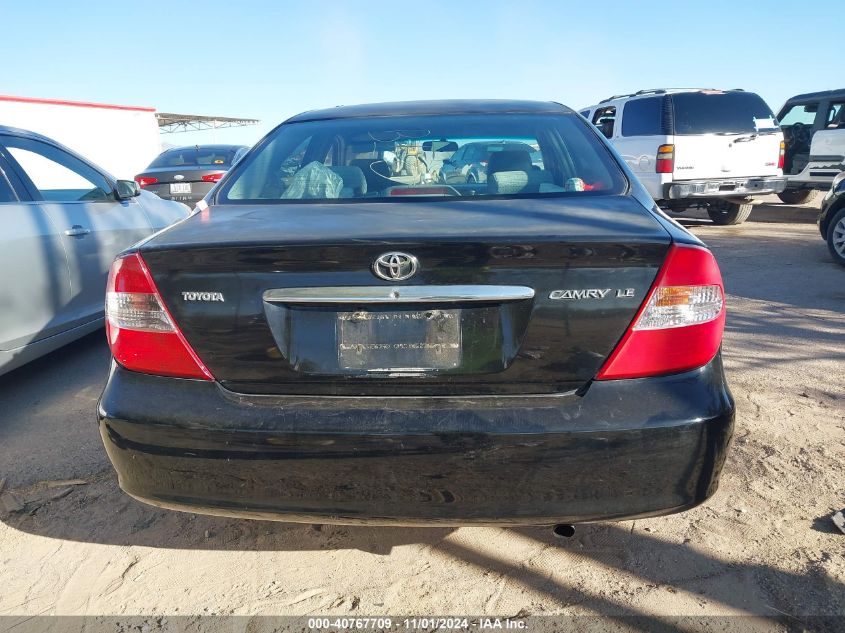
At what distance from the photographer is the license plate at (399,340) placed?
173 centimetres

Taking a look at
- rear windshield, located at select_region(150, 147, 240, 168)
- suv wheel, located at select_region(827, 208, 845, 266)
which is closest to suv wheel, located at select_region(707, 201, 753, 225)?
suv wheel, located at select_region(827, 208, 845, 266)

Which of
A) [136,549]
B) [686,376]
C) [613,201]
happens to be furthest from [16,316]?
[686,376]

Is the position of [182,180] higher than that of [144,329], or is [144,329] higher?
[144,329]

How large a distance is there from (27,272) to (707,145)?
8.74 m

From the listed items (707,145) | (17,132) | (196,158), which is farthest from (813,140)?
(17,132)

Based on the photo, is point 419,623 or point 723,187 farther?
point 723,187

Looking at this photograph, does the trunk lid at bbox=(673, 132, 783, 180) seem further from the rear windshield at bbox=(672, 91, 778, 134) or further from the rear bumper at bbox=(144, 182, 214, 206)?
the rear bumper at bbox=(144, 182, 214, 206)

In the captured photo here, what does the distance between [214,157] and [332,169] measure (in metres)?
9.46

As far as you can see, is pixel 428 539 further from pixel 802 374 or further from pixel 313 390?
pixel 802 374

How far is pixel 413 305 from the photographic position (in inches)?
67.7

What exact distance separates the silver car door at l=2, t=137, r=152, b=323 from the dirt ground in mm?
1221

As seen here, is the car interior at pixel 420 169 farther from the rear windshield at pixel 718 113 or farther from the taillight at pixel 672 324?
the rear windshield at pixel 718 113

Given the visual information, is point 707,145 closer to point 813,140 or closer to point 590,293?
point 813,140

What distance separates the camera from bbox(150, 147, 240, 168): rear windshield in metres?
10.9
